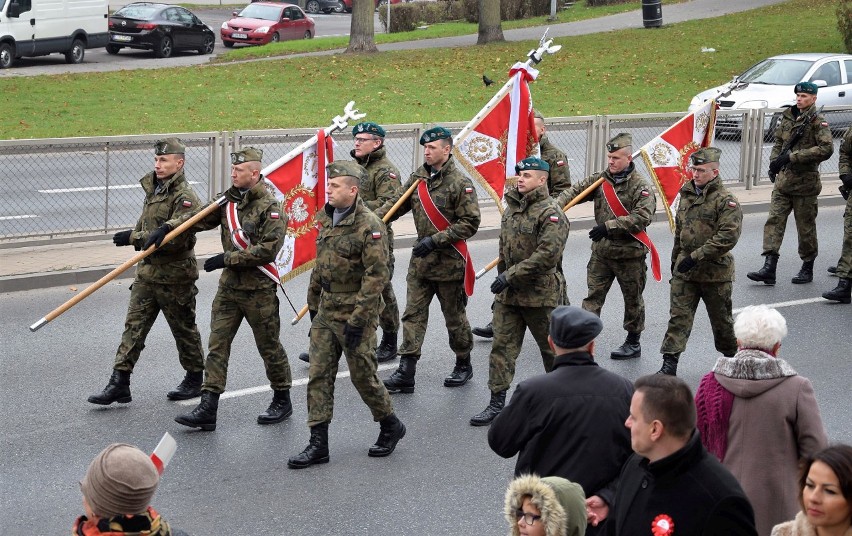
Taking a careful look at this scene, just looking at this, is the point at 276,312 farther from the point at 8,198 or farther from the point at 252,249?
the point at 8,198

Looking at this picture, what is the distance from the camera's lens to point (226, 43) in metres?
39.1

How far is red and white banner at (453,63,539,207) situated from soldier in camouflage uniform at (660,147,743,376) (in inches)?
67.6

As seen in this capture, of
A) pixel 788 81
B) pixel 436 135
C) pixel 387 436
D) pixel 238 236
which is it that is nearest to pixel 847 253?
pixel 436 135

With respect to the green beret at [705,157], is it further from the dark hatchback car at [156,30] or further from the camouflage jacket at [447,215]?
the dark hatchback car at [156,30]

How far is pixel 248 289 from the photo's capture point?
8.95 m

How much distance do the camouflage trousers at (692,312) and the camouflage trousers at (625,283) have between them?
57 cm

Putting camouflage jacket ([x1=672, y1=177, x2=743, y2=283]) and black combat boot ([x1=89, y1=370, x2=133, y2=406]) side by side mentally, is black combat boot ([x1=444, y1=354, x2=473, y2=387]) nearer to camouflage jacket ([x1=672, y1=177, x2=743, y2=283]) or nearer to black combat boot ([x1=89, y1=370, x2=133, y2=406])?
camouflage jacket ([x1=672, y1=177, x2=743, y2=283])

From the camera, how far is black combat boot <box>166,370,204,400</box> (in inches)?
371

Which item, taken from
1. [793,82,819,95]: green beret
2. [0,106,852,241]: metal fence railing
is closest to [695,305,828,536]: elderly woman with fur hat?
[793,82,819,95]: green beret

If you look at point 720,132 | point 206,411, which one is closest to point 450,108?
point 720,132

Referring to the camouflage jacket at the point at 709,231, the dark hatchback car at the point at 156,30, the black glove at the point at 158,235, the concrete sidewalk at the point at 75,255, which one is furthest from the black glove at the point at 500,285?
the dark hatchback car at the point at 156,30

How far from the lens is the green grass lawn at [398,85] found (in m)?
24.1

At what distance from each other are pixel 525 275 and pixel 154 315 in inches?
111

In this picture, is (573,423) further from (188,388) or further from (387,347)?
(387,347)
